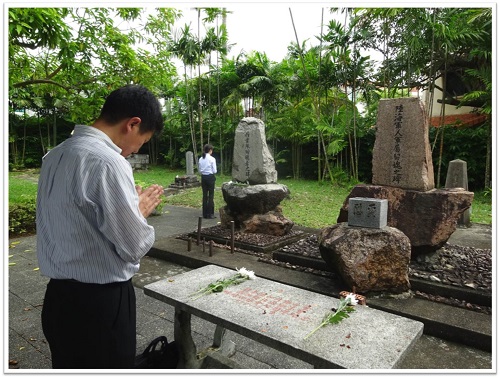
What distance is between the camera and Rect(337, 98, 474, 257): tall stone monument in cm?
425

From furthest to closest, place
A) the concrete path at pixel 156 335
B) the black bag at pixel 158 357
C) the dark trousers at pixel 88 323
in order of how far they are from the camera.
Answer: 1. the concrete path at pixel 156 335
2. the black bag at pixel 158 357
3. the dark trousers at pixel 88 323

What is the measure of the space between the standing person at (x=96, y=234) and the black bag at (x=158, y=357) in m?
0.84

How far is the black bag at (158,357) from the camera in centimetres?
248

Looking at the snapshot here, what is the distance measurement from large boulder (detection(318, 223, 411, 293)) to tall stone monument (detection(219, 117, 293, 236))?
2558 mm

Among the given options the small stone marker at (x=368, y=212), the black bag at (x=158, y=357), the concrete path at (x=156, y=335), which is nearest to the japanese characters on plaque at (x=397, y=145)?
the small stone marker at (x=368, y=212)

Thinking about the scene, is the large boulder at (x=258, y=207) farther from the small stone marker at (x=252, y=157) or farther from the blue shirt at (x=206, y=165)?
the blue shirt at (x=206, y=165)

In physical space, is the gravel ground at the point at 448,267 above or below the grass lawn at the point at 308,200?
below

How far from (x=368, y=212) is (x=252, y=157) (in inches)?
127

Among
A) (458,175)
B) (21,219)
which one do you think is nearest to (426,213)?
(458,175)

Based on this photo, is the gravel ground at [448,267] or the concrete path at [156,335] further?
the gravel ground at [448,267]

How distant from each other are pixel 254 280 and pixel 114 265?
1.34 m

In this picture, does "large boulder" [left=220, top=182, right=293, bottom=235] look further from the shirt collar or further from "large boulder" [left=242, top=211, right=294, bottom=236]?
the shirt collar

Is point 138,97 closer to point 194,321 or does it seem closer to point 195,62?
point 194,321

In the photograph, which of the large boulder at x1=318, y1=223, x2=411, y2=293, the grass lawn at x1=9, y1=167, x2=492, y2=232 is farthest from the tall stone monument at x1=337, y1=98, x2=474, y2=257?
the grass lawn at x1=9, y1=167, x2=492, y2=232
